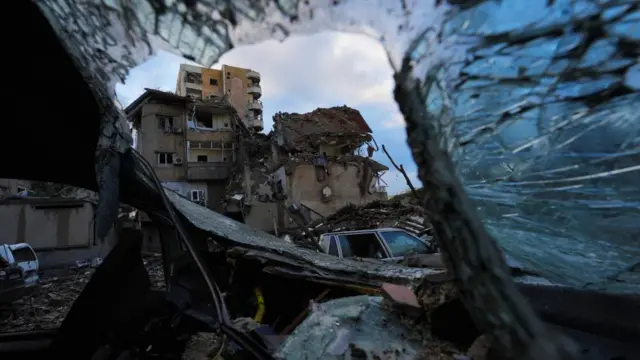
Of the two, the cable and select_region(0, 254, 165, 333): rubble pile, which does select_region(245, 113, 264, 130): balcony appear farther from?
the cable

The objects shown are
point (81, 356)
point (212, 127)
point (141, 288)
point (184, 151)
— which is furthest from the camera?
point (212, 127)

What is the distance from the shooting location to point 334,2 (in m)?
1.16

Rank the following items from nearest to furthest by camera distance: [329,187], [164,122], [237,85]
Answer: [329,187] < [164,122] < [237,85]

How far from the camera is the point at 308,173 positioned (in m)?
19.0

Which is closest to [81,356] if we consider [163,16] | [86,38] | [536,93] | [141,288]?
[141,288]

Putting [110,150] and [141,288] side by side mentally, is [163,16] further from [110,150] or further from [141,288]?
[141,288]

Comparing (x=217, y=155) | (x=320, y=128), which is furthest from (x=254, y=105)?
(x=320, y=128)

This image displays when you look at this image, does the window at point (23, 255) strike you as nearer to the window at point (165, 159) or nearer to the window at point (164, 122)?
the window at point (165, 159)

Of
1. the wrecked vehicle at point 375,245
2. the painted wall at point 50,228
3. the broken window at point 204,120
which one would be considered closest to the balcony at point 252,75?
the broken window at point 204,120

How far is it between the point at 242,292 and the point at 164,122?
23.8 metres

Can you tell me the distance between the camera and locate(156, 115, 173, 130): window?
78.5 ft

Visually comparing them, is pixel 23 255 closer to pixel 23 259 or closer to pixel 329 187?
pixel 23 259

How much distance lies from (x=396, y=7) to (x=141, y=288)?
385 centimetres

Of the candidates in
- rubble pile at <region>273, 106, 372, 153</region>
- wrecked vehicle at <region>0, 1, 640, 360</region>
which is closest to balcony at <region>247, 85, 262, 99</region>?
rubble pile at <region>273, 106, 372, 153</region>
